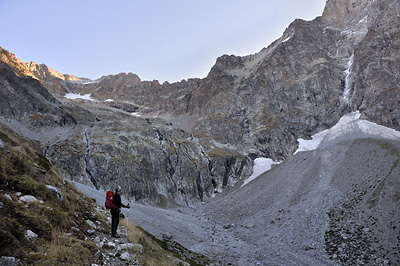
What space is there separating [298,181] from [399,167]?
20.1 meters

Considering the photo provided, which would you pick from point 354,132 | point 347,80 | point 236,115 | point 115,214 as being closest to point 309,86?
point 347,80

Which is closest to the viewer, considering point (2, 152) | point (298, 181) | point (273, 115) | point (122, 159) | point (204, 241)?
point (2, 152)

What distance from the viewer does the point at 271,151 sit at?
124 meters

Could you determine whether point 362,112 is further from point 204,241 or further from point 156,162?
point 204,241

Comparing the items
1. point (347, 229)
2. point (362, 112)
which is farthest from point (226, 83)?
point (347, 229)

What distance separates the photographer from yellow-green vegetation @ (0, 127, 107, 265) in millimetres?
6891

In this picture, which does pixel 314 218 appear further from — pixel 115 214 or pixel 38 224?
pixel 38 224

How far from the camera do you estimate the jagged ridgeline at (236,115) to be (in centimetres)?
8450

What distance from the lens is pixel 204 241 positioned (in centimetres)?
Result: 3544

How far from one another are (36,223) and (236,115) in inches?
5554

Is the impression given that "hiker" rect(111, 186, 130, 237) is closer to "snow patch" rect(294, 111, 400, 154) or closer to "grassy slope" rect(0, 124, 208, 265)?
"grassy slope" rect(0, 124, 208, 265)

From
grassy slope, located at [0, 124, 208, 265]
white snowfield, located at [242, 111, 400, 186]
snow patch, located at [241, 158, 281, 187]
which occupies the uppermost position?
grassy slope, located at [0, 124, 208, 265]

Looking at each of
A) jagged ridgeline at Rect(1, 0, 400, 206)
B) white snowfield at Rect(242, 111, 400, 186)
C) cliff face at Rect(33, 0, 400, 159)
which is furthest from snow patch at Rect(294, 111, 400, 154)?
jagged ridgeline at Rect(1, 0, 400, 206)

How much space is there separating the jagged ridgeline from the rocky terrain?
0.64 meters
